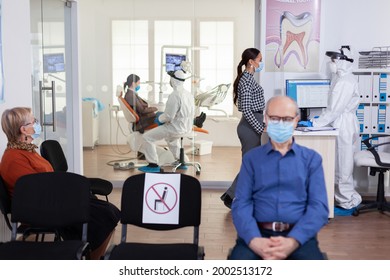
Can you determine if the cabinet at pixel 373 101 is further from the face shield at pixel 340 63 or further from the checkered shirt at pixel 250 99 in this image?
the checkered shirt at pixel 250 99

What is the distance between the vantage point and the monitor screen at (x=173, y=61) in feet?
21.8

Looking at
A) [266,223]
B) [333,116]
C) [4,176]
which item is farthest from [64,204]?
[333,116]

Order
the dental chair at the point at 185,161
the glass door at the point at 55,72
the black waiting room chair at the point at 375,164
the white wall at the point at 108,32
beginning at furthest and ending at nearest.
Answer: the dental chair at the point at 185,161
the black waiting room chair at the point at 375,164
the glass door at the point at 55,72
the white wall at the point at 108,32

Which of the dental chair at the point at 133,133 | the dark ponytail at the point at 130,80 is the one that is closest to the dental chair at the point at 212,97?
the dental chair at the point at 133,133

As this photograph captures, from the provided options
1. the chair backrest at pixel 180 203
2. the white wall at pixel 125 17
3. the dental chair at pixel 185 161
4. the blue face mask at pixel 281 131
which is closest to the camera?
the blue face mask at pixel 281 131

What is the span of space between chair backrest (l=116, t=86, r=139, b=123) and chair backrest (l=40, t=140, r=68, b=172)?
2.18 m

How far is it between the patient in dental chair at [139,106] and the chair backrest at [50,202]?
141 inches

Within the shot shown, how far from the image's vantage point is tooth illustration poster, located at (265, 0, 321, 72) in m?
6.18

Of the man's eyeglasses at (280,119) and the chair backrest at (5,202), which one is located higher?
the man's eyeglasses at (280,119)

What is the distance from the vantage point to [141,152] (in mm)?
6910

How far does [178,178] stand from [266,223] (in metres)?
0.65

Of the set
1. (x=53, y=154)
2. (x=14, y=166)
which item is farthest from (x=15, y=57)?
(x=14, y=166)

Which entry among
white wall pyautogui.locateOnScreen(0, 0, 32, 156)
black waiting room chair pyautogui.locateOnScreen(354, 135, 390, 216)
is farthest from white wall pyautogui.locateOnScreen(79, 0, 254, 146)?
white wall pyautogui.locateOnScreen(0, 0, 32, 156)

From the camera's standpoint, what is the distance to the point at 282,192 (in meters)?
2.82
